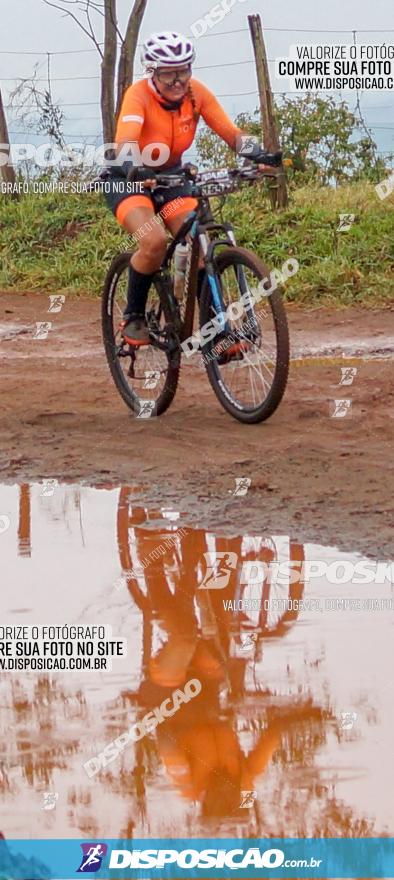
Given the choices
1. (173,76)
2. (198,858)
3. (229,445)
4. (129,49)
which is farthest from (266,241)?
(198,858)

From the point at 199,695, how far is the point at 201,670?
22cm

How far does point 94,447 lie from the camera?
8086 millimetres

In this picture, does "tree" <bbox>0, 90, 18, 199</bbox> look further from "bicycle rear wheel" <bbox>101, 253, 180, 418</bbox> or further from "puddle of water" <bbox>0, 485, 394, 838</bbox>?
"puddle of water" <bbox>0, 485, 394, 838</bbox>

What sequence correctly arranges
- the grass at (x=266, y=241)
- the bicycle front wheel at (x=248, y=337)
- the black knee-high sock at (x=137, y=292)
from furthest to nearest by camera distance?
the grass at (x=266, y=241) → the black knee-high sock at (x=137, y=292) → the bicycle front wheel at (x=248, y=337)

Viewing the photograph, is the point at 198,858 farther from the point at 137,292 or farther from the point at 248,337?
the point at 137,292

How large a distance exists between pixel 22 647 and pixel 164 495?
216 cm

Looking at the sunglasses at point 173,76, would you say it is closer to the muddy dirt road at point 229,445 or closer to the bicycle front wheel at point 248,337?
the bicycle front wheel at point 248,337

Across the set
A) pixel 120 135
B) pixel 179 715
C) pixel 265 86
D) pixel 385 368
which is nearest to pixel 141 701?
pixel 179 715

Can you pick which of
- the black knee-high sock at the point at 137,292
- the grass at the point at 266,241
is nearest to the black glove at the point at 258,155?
the black knee-high sock at the point at 137,292

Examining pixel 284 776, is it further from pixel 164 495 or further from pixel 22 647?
pixel 164 495

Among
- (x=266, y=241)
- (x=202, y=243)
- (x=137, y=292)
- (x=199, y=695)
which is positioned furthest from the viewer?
(x=266, y=241)

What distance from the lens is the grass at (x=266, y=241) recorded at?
13875 millimetres

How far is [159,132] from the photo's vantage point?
815 cm

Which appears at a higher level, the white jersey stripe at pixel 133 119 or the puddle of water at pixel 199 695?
the white jersey stripe at pixel 133 119
